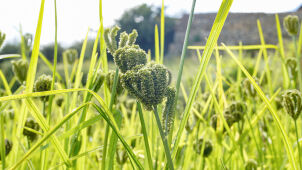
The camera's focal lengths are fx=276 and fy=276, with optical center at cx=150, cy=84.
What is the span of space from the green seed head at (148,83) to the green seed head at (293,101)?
0.21 metres

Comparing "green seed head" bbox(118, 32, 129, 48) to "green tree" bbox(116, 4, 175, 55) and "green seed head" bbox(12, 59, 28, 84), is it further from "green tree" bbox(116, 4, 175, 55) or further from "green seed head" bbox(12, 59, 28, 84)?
"green seed head" bbox(12, 59, 28, 84)

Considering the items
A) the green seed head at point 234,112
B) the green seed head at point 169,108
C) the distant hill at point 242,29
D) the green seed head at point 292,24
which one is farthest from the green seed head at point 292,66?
the distant hill at point 242,29

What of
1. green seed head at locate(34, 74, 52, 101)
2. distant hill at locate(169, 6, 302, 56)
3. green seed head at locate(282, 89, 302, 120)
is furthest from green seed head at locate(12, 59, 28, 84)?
distant hill at locate(169, 6, 302, 56)

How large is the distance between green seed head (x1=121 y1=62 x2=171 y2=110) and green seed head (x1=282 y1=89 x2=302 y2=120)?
21 centimetres

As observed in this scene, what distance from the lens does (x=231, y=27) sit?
1291 centimetres

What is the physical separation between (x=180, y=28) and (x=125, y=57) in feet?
47.1

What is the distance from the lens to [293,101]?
0.34 metres

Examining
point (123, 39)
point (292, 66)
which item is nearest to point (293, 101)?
point (123, 39)

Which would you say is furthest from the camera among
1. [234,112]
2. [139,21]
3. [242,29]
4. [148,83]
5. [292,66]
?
[242,29]

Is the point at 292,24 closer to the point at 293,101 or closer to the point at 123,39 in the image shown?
the point at 293,101

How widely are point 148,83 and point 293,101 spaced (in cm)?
23

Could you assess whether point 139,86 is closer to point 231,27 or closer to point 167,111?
point 167,111

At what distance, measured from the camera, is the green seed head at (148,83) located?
0.19 m

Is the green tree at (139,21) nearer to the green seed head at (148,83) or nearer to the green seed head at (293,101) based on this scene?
the green seed head at (148,83)
